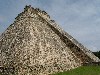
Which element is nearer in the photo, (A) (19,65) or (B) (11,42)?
(A) (19,65)

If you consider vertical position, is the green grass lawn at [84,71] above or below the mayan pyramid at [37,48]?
below

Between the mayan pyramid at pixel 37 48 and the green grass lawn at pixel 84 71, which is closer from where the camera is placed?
the green grass lawn at pixel 84 71

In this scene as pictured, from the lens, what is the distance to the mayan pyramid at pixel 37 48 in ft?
114

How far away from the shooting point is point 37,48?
120 ft

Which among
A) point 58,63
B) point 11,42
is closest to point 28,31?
point 11,42

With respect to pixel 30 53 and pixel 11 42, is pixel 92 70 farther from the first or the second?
pixel 11 42

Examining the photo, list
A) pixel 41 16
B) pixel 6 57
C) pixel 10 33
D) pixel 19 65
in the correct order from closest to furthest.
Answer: pixel 19 65
pixel 6 57
pixel 10 33
pixel 41 16

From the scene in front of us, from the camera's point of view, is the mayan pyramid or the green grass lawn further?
the mayan pyramid

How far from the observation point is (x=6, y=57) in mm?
36406

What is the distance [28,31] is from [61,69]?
5457 mm

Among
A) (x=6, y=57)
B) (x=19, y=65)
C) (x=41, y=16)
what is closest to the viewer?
(x=19, y=65)

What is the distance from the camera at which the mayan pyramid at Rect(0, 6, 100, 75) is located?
34.8 metres

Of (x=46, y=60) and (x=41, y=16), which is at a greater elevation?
(x=41, y=16)

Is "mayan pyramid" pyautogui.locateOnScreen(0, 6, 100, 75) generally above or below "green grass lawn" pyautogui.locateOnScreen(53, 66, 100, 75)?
above
